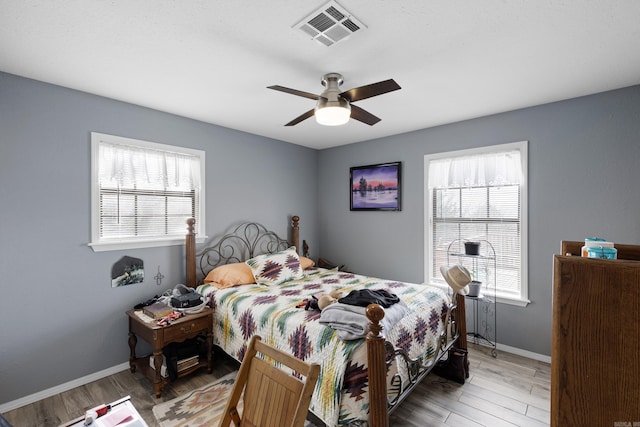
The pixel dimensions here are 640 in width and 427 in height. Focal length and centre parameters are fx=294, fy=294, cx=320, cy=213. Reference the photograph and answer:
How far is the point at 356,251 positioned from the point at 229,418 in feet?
10.9

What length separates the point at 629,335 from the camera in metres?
0.59

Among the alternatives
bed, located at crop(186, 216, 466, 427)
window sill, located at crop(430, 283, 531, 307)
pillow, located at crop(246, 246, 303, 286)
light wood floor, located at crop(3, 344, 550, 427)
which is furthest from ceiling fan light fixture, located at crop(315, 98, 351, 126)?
window sill, located at crop(430, 283, 531, 307)

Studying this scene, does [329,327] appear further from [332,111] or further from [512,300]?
[512,300]

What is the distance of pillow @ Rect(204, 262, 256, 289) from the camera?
3182 millimetres

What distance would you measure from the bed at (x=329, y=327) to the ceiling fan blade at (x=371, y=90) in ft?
4.48

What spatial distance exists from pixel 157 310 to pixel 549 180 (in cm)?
398

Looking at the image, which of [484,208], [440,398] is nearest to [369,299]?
[440,398]

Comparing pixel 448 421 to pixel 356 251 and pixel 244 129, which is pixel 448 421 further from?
pixel 244 129

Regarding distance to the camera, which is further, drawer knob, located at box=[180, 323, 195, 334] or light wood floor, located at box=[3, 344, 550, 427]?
drawer knob, located at box=[180, 323, 195, 334]

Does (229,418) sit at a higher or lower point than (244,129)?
lower

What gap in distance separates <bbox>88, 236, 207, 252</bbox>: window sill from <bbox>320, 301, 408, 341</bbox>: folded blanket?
1988 mm

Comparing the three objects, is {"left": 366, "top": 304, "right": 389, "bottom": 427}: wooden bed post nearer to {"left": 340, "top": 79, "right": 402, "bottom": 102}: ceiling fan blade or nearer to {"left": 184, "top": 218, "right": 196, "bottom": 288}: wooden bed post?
{"left": 340, "top": 79, "right": 402, "bottom": 102}: ceiling fan blade

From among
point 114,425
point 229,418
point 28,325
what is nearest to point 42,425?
point 28,325

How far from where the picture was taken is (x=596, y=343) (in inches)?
24.6
